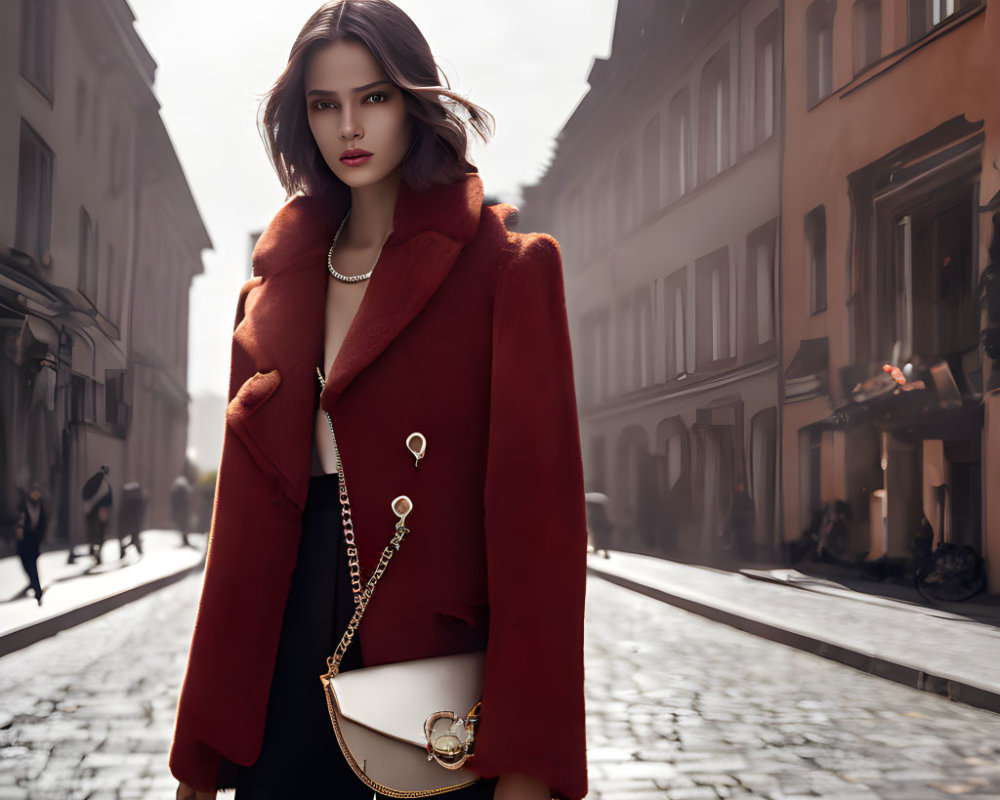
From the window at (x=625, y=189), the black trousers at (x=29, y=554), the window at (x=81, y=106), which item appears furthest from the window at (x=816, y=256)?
the black trousers at (x=29, y=554)

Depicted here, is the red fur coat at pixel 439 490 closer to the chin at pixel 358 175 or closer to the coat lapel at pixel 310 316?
the coat lapel at pixel 310 316

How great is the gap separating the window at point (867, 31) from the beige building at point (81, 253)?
9.15 feet

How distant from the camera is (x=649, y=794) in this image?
326cm

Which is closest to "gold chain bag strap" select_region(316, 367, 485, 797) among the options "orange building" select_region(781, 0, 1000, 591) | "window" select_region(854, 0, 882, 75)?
"orange building" select_region(781, 0, 1000, 591)

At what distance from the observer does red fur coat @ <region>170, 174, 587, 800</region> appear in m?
1.33

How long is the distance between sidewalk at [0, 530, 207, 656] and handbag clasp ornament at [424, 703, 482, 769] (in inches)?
107

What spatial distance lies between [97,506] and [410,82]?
300 centimetres

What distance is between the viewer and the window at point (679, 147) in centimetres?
373

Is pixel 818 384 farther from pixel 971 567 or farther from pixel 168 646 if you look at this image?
pixel 168 646

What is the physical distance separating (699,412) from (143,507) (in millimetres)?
2703

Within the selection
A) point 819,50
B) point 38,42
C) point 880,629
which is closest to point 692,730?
point 880,629

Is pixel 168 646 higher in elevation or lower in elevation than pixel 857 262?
lower

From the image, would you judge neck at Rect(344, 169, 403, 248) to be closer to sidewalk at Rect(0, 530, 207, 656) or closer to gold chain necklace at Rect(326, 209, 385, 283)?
gold chain necklace at Rect(326, 209, 385, 283)

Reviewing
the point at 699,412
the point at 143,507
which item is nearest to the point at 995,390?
the point at 699,412
